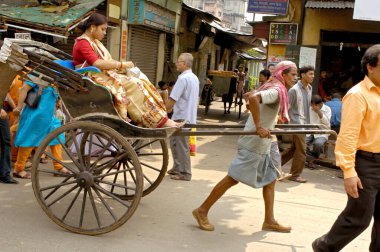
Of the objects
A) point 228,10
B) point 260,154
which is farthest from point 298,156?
point 228,10

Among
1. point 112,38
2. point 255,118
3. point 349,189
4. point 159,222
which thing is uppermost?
point 112,38

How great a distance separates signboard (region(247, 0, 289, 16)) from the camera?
10711 millimetres

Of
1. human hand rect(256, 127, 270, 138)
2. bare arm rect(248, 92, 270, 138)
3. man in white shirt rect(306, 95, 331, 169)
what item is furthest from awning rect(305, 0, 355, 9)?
human hand rect(256, 127, 270, 138)

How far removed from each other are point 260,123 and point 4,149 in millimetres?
3188

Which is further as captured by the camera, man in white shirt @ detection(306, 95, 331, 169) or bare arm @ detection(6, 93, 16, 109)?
man in white shirt @ detection(306, 95, 331, 169)

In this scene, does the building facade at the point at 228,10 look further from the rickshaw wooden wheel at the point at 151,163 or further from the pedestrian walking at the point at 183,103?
the pedestrian walking at the point at 183,103

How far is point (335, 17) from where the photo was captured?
10641mm

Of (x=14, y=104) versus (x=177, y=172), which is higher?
(x=14, y=104)

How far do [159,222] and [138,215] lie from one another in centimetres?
28

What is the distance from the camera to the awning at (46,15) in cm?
900

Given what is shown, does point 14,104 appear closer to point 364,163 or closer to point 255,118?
point 255,118

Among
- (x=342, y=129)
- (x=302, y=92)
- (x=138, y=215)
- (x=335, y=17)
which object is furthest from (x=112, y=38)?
(x=342, y=129)

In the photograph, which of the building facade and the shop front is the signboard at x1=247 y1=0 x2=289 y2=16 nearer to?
the shop front

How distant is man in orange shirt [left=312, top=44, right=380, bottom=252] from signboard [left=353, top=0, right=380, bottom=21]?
5648mm
